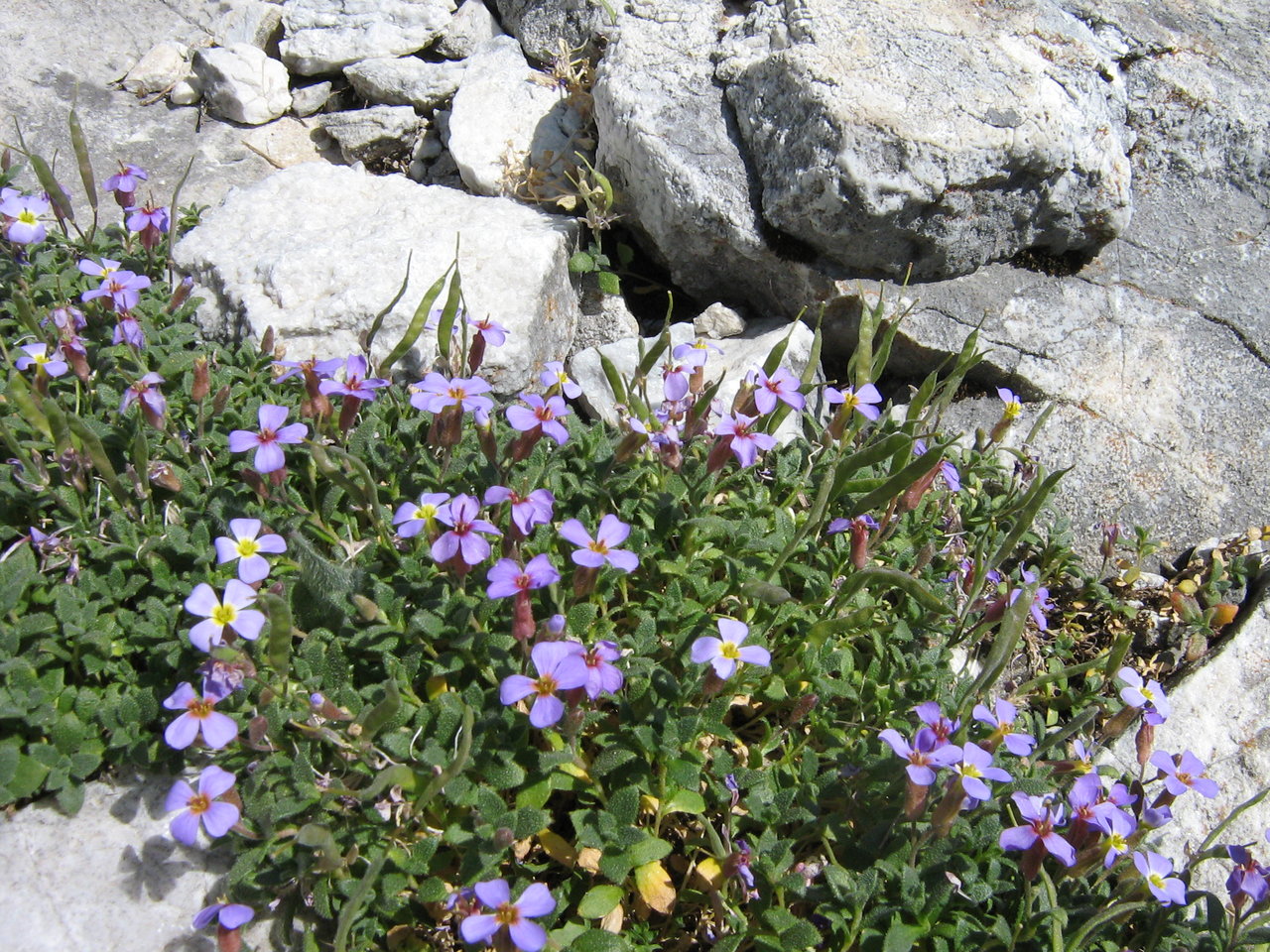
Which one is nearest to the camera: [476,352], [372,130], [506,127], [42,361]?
[42,361]

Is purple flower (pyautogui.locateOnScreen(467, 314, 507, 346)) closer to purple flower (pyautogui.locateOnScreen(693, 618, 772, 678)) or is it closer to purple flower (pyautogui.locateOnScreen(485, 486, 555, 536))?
purple flower (pyautogui.locateOnScreen(485, 486, 555, 536))

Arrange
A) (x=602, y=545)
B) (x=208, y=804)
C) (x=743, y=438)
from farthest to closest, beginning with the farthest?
(x=743, y=438), (x=602, y=545), (x=208, y=804)

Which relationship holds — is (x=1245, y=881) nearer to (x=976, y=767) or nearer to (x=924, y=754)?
(x=976, y=767)

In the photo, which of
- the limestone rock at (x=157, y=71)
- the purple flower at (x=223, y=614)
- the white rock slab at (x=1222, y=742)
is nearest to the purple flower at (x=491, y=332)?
the purple flower at (x=223, y=614)

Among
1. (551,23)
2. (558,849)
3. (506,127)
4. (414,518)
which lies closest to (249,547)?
(414,518)

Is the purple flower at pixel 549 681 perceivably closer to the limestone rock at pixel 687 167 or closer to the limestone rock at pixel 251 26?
the limestone rock at pixel 687 167

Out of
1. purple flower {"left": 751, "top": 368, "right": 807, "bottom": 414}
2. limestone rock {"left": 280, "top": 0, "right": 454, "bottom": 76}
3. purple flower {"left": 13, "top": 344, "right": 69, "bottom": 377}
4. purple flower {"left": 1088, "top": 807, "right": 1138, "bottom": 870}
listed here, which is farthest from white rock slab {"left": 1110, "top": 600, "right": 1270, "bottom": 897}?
limestone rock {"left": 280, "top": 0, "right": 454, "bottom": 76}
